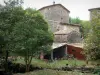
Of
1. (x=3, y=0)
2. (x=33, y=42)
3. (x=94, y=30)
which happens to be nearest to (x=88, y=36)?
(x=94, y=30)

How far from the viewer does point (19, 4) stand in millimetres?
21797

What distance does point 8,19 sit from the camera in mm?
21141

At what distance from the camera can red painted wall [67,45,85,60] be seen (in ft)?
110

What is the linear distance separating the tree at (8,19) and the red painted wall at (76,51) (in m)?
14.9

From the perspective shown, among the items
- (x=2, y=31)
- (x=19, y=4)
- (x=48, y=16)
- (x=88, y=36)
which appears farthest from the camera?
(x=48, y=16)

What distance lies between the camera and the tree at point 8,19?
2058 centimetres

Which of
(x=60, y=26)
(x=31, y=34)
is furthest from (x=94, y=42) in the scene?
(x=60, y=26)

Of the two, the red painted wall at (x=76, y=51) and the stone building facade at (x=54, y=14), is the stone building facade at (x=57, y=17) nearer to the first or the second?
the stone building facade at (x=54, y=14)

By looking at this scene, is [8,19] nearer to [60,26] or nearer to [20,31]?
[20,31]

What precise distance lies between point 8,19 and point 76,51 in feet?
53.6

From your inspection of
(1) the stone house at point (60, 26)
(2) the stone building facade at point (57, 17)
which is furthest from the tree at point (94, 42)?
(2) the stone building facade at point (57, 17)

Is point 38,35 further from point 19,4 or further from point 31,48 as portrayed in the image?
point 19,4

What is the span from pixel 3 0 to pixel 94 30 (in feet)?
37.3

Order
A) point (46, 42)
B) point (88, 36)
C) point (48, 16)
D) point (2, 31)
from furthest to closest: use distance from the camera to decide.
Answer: point (48, 16), point (88, 36), point (46, 42), point (2, 31)
